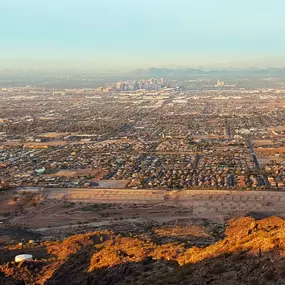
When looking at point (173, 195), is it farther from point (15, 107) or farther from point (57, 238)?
point (15, 107)

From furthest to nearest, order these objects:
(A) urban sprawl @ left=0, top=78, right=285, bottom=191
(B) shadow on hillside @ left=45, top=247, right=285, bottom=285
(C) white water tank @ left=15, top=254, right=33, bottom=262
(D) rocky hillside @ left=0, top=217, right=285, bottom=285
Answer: (A) urban sprawl @ left=0, top=78, right=285, bottom=191
(C) white water tank @ left=15, top=254, right=33, bottom=262
(D) rocky hillside @ left=0, top=217, right=285, bottom=285
(B) shadow on hillside @ left=45, top=247, right=285, bottom=285

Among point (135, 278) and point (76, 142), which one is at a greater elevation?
point (135, 278)

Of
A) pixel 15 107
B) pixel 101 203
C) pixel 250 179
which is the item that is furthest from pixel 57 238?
→ pixel 15 107

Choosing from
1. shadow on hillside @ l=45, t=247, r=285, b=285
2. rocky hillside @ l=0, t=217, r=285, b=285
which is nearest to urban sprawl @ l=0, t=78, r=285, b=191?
rocky hillside @ l=0, t=217, r=285, b=285

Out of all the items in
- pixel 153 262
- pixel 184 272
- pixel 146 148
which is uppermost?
pixel 184 272

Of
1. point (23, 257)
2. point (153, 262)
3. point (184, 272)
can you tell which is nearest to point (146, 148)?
point (23, 257)

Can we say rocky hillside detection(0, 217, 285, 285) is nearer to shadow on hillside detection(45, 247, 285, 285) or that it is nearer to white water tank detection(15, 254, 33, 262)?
shadow on hillside detection(45, 247, 285, 285)

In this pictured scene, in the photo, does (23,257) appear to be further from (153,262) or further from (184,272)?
(184,272)

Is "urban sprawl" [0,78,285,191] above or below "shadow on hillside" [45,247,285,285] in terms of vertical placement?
below

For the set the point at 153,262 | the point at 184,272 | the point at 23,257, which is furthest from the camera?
the point at 23,257
